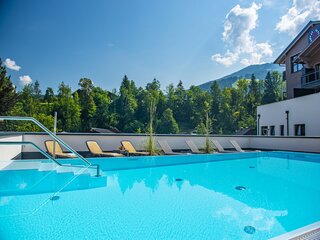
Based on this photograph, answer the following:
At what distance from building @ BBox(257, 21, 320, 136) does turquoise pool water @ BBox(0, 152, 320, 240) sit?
7.03 meters

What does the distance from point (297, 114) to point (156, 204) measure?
41.8 ft

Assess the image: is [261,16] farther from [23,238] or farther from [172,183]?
[23,238]

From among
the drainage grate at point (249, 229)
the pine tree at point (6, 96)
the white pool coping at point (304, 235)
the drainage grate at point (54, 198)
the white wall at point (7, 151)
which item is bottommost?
the drainage grate at point (249, 229)

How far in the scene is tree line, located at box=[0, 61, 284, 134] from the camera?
1486 inches

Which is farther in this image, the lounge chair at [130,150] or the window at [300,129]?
the window at [300,129]

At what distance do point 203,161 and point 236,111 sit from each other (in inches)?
1468

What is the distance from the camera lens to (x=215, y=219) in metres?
3.60

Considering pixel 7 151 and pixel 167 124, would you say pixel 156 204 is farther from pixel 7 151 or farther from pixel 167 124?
pixel 167 124

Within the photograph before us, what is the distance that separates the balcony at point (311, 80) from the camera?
15105mm

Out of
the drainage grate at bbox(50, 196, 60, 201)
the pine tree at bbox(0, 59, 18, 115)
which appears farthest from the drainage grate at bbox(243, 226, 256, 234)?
the pine tree at bbox(0, 59, 18, 115)

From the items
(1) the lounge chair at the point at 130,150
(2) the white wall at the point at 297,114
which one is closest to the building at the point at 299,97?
(2) the white wall at the point at 297,114

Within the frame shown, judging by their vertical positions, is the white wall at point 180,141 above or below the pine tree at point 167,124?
below

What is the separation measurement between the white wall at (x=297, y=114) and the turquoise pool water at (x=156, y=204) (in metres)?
6.73

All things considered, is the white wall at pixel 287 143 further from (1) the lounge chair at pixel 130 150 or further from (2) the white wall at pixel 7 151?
(2) the white wall at pixel 7 151
